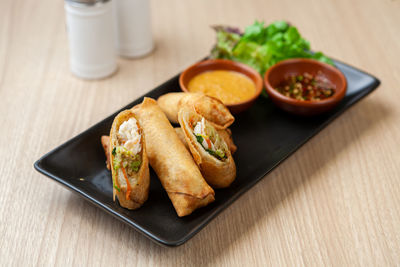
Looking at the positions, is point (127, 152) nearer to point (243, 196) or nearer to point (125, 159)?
point (125, 159)

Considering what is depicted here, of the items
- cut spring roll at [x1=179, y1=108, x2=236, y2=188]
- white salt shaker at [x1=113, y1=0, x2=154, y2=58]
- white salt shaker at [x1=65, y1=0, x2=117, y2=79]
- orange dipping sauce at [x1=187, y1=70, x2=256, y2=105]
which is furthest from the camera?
white salt shaker at [x1=113, y1=0, x2=154, y2=58]

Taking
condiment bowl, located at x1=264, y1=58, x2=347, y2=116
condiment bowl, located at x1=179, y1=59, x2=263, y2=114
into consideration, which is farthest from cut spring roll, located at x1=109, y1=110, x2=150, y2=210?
condiment bowl, located at x1=264, y1=58, x2=347, y2=116

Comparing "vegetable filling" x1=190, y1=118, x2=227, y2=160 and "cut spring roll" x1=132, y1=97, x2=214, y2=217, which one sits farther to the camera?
"vegetable filling" x1=190, y1=118, x2=227, y2=160

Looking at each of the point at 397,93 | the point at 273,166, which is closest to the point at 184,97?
the point at 273,166

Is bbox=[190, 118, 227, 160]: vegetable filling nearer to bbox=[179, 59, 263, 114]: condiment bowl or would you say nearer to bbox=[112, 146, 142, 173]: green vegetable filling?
bbox=[112, 146, 142, 173]: green vegetable filling

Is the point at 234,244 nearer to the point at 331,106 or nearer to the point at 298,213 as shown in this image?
the point at 298,213

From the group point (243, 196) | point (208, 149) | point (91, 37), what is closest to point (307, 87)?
point (243, 196)

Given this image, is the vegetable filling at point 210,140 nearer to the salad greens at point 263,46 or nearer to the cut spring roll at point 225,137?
the cut spring roll at point 225,137
